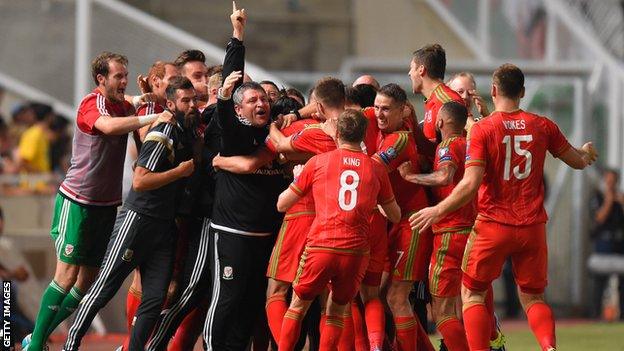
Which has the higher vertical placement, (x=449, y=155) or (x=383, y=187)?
(x=449, y=155)

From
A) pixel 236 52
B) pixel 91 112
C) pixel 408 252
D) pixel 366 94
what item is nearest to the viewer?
pixel 236 52

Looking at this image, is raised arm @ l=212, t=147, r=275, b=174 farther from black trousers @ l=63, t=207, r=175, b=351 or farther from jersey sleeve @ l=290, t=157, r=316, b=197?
black trousers @ l=63, t=207, r=175, b=351

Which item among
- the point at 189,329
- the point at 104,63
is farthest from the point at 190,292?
the point at 104,63

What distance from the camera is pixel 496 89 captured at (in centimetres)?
1137

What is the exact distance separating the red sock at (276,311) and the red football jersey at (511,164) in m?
Result: 1.61

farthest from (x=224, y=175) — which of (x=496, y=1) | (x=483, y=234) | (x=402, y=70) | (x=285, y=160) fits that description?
(x=496, y=1)

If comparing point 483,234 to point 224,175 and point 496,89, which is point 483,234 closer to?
point 496,89

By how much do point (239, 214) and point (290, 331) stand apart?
1.03m

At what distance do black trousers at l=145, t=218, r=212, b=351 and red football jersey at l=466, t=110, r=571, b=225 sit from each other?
226cm

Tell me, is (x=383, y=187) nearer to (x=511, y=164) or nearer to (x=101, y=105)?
(x=511, y=164)

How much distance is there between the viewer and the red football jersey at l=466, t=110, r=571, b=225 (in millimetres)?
11164

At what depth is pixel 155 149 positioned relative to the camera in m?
11.6

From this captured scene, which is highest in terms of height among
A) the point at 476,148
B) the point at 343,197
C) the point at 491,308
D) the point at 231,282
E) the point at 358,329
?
the point at 476,148

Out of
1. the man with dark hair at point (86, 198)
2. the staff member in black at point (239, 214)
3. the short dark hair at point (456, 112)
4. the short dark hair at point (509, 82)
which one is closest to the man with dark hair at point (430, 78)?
the short dark hair at point (456, 112)
